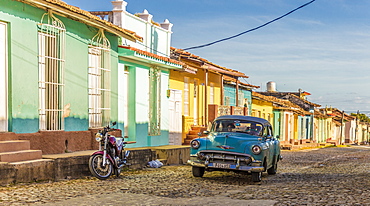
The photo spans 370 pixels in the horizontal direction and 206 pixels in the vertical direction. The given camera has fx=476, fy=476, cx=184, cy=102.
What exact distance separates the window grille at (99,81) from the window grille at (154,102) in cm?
365

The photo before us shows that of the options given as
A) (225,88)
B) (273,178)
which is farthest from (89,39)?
(225,88)

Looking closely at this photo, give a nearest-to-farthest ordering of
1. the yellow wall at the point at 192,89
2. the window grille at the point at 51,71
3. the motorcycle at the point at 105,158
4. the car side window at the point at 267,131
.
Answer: the motorcycle at the point at 105,158, the window grille at the point at 51,71, the car side window at the point at 267,131, the yellow wall at the point at 192,89

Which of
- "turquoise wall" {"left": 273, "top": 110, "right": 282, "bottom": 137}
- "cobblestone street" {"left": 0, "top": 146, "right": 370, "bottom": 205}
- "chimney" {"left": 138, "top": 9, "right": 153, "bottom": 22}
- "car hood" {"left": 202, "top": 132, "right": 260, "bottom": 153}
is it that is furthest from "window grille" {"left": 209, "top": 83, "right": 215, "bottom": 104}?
"turquoise wall" {"left": 273, "top": 110, "right": 282, "bottom": 137}

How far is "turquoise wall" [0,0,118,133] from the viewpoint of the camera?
36.4 feet

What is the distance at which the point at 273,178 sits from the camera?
41.6ft

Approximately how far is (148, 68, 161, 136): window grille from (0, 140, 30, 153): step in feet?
25.8

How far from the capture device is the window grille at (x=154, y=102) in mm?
18609

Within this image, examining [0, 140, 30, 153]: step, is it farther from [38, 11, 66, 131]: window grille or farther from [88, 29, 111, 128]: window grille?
[88, 29, 111, 128]: window grille

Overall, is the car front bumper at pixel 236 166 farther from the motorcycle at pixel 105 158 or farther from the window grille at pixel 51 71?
the window grille at pixel 51 71

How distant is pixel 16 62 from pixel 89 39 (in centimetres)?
331

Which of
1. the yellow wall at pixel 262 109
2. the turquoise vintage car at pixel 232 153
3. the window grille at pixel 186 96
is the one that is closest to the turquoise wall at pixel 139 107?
the window grille at pixel 186 96

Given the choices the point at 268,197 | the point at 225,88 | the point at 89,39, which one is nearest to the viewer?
the point at 268,197

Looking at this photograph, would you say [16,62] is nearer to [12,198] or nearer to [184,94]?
[12,198]

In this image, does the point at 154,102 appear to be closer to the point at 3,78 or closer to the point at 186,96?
the point at 186,96
